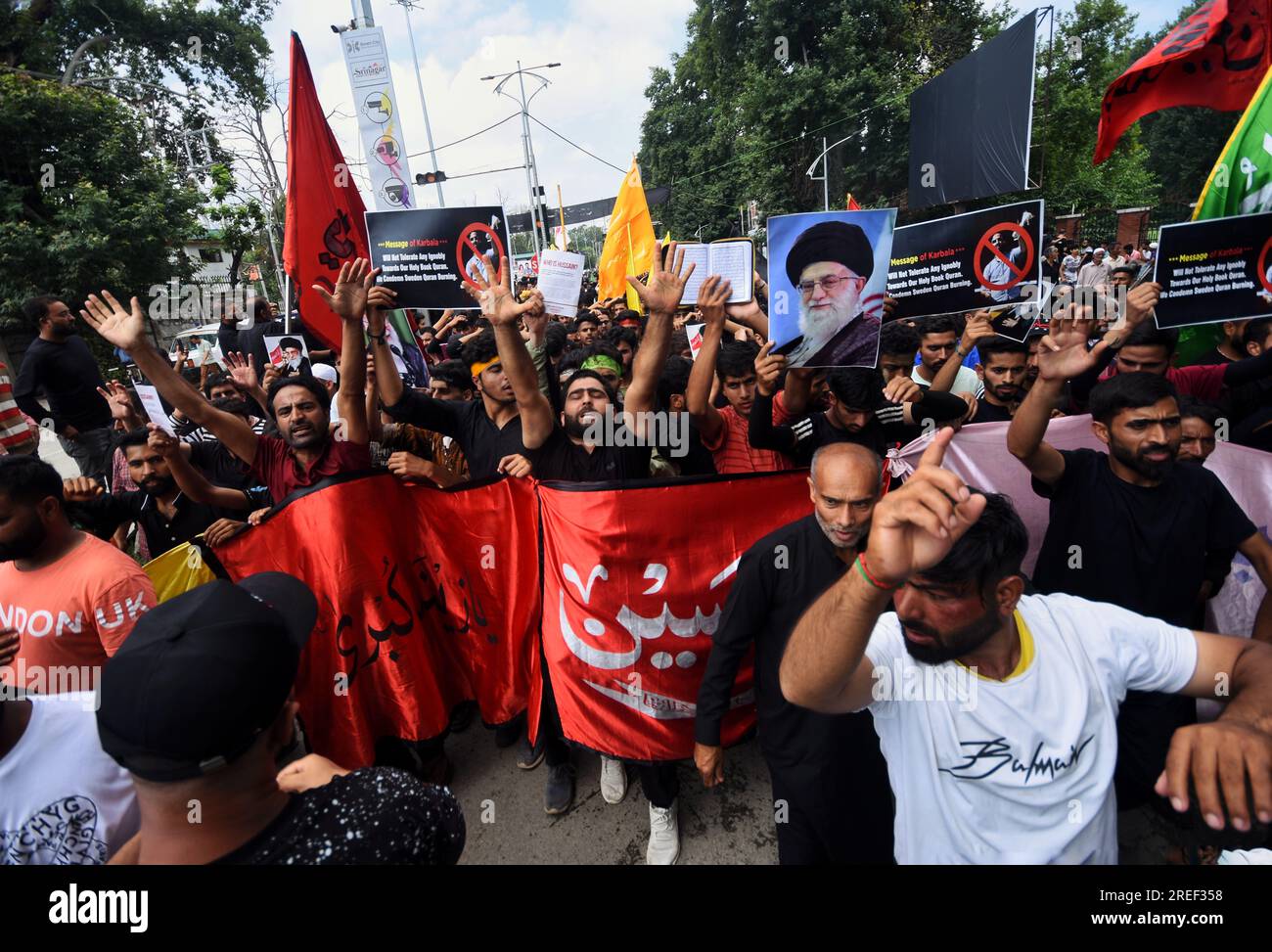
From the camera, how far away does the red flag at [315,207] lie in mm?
4332

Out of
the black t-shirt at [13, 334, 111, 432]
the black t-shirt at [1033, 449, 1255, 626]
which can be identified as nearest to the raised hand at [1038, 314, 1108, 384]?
the black t-shirt at [1033, 449, 1255, 626]

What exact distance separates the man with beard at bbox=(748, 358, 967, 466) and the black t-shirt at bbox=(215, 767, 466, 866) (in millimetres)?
2269

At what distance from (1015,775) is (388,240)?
12.2 feet

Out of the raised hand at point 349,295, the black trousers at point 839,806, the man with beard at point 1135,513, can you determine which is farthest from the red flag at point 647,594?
the raised hand at point 349,295

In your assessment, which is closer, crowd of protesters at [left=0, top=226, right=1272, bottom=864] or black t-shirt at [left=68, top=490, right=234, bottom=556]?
crowd of protesters at [left=0, top=226, right=1272, bottom=864]

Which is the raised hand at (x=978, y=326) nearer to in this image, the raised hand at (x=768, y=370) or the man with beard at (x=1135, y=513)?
the man with beard at (x=1135, y=513)

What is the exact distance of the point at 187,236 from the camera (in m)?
15.7

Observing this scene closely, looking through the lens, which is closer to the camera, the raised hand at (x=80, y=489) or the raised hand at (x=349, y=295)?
the raised hand at (x=80, y=489)

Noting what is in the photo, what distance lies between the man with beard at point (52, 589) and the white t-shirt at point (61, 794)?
1.54 ft

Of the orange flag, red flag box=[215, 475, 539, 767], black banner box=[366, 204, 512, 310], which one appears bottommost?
red flag box=[215, 475, 539, 767]

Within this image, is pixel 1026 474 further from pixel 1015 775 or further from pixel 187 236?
pixel 187 236

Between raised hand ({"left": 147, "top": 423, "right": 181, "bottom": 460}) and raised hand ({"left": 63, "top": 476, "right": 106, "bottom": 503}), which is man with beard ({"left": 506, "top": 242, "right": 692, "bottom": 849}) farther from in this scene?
raised hand ({"left": 63, "top": 476, "right": 106, "bottom": 503})

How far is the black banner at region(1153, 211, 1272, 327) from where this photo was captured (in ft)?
10.6
